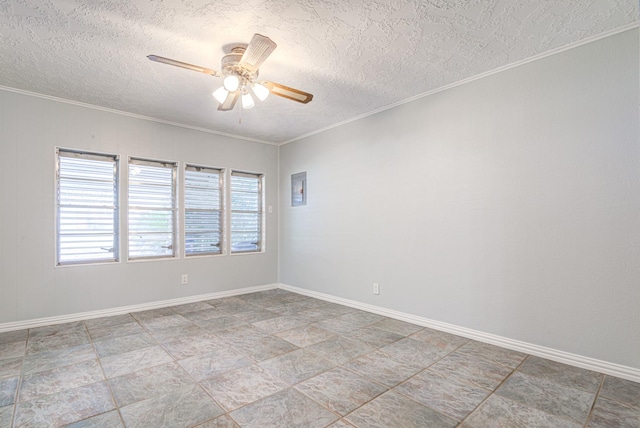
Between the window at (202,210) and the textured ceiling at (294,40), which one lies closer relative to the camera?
the textured ceiling at (294,40)

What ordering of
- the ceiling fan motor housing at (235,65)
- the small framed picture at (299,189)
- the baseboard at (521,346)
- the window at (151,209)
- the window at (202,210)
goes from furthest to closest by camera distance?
the small framed picture at (299,189) < the window at (202,210) < the window at (151,209) < the ceiling fan motor housing at (235,65) < the baseboard at (521,346)

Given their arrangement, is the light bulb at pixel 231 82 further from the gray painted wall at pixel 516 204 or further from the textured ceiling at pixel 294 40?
the gray painted wall at pixel 516 204

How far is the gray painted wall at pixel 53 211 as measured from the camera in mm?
3395

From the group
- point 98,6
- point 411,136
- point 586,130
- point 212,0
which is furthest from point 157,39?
point 586,130

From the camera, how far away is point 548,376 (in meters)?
2.37

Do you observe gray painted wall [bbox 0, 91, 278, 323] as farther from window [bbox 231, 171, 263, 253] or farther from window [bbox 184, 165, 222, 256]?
window [bbox 231, 171, 263, 253]

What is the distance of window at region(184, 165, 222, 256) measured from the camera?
4.68 meters

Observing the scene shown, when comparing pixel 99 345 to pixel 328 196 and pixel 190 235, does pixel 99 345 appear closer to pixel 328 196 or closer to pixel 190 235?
pixel 190 235

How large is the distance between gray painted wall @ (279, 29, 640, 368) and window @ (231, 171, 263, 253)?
1763 mm

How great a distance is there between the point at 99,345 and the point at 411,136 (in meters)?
3.74

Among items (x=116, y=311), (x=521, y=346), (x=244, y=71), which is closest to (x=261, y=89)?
(x=244, y=71)

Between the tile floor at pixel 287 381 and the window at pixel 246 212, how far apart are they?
1899mm

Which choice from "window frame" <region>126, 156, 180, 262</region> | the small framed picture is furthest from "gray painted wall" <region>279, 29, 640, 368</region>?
"window frame" <region>126, 156, 180, 262</region>

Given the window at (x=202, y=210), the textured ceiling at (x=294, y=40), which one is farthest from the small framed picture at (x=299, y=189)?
the textured ceiling at (x=294, y=40)
